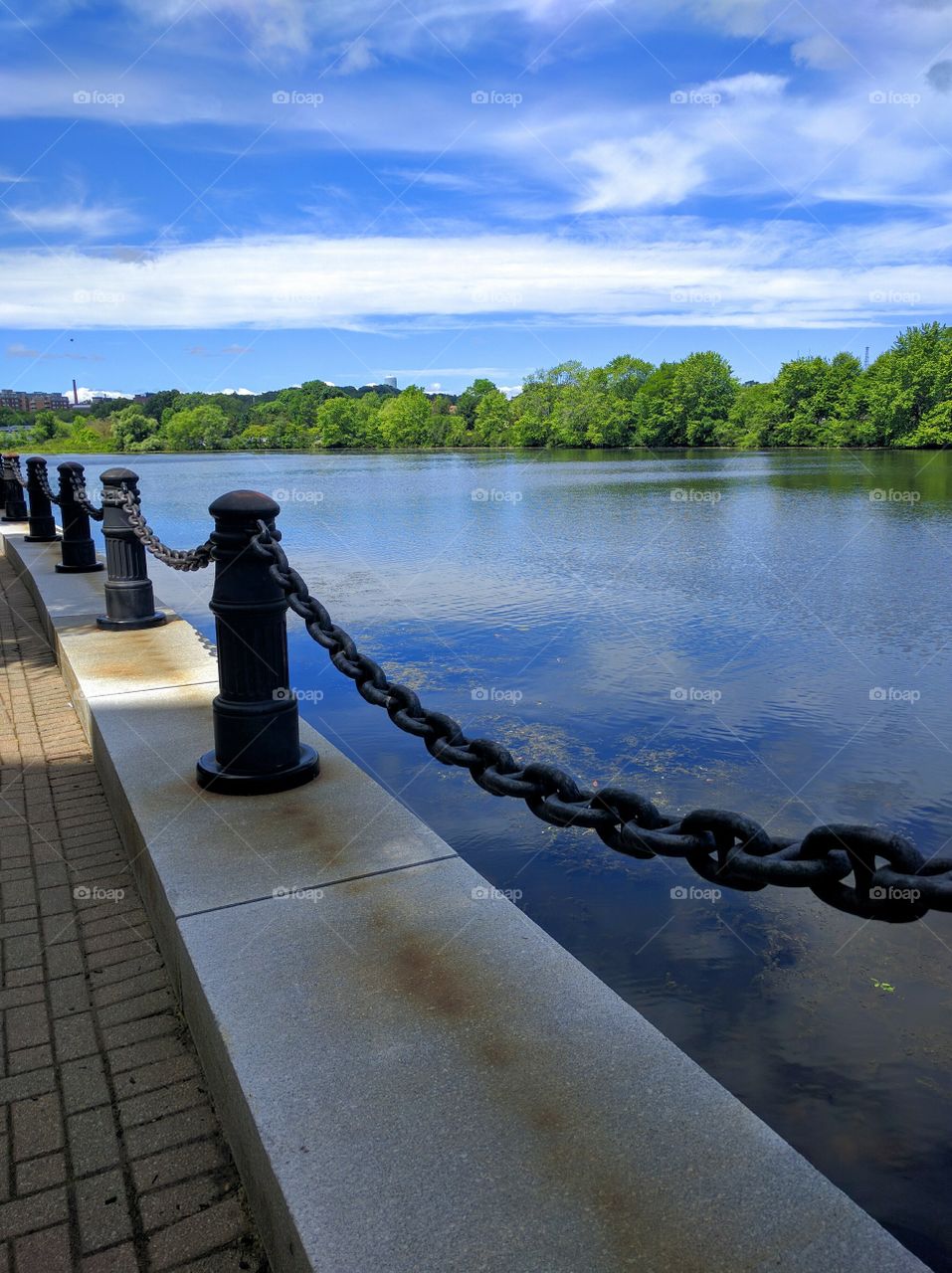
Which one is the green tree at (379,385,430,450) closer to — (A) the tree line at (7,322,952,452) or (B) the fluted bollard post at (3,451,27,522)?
(A) the tree line at (7,322,952,452)

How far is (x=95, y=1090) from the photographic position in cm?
257

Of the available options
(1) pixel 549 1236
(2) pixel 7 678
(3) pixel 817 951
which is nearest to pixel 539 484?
(2) pixel 7 678

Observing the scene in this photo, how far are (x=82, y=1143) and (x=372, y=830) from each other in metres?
1.26

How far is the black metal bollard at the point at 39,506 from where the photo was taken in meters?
12.1

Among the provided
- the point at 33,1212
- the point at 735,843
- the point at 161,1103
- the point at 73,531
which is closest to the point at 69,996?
the point at 161,1103

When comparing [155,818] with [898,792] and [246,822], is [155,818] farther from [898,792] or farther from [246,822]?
[898,792]

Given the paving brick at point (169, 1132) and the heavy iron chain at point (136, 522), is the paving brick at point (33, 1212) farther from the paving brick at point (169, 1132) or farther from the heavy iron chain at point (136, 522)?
the heavy iron chain at point (136, 522)

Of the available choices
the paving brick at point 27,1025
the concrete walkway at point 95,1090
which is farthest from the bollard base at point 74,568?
the paving brick at point 27,1025

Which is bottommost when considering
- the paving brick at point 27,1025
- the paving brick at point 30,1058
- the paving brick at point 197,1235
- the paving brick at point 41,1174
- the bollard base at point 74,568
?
the paving brick at point 27,1025

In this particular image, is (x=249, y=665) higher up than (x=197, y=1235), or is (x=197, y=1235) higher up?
(x=249, y=665)

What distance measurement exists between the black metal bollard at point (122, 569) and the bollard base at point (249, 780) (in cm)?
334

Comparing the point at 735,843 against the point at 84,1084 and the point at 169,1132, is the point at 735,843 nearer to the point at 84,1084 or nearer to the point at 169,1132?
the point at 169,1132

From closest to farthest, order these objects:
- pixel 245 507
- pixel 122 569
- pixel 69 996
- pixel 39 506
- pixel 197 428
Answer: pixel 69 996, pixel 245 507, pixel 122 569, pixel 39 506, pixel 197 428

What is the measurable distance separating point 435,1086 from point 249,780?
179 cm
